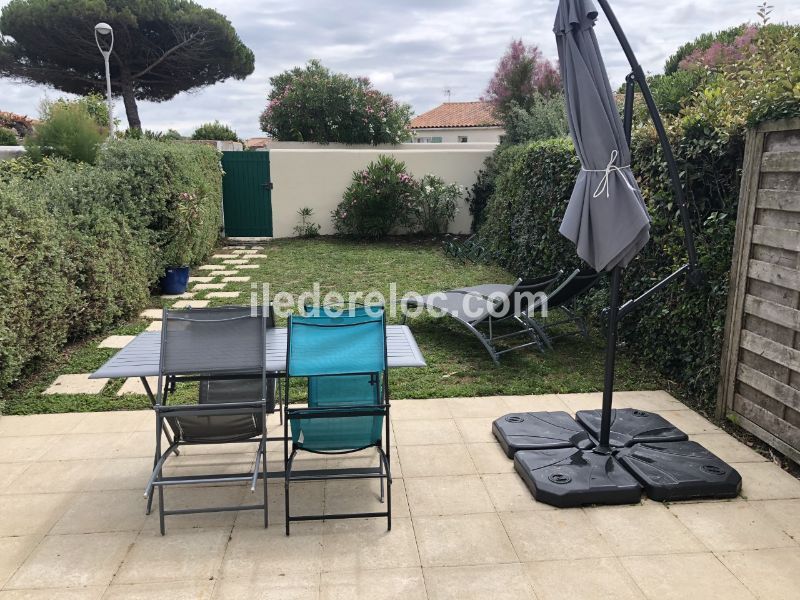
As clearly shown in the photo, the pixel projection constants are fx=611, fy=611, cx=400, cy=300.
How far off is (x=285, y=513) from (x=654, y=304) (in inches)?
132

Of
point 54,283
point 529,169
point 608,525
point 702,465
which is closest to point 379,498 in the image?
point 608,525

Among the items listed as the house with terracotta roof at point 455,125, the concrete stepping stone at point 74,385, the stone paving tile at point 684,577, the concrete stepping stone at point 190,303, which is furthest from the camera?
the house with terracotta roof at point 455,125

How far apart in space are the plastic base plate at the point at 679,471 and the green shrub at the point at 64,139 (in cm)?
849

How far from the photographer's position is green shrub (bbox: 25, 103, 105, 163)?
28.9 ft

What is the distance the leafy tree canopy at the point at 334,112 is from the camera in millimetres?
18828

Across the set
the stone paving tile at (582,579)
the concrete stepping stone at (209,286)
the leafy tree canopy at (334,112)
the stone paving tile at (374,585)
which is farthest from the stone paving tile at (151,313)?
the leafy tree canopy at (334,112)

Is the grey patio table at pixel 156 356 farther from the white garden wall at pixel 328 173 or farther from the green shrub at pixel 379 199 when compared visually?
the white garden wall at pixel 328 173

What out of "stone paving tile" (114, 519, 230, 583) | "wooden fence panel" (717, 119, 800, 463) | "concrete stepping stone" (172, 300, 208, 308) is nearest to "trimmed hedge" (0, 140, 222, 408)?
"concrete stepping stone" (172, 300, 208, 308)

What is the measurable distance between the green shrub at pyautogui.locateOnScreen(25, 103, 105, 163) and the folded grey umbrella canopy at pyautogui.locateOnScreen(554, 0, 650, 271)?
26.0 feet

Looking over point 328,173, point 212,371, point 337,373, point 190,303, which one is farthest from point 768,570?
point 328,173

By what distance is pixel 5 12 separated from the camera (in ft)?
74.1

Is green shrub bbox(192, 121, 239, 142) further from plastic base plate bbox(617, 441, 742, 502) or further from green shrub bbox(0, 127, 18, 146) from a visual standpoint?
plastic base plate bbox(617, 441, 742, 502)

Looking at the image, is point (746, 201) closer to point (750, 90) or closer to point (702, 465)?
point (750, 90)

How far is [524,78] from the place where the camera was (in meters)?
14.2
